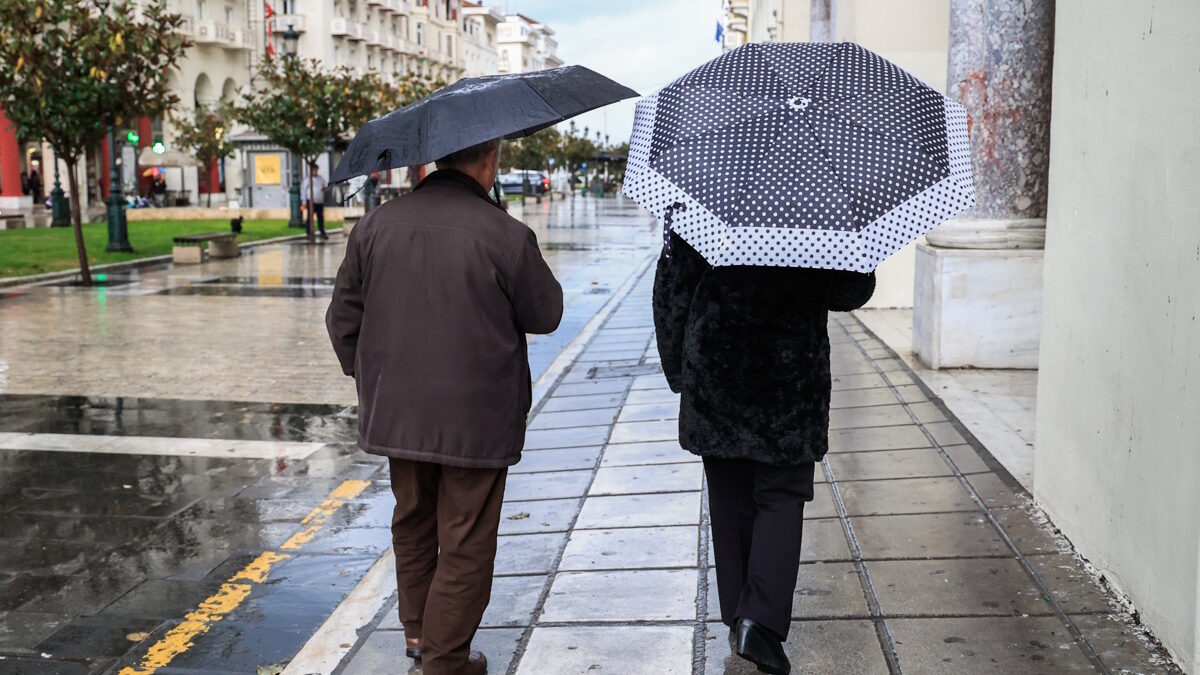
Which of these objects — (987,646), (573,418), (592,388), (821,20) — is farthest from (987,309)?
(821,20)

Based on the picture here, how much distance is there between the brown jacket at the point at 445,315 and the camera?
3432 mm

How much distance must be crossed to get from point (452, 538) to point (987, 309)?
18.9ft

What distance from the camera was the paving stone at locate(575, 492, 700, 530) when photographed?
5.32 m

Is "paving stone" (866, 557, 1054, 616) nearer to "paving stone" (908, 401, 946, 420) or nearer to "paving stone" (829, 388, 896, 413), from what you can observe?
"paving stone" (908, 401, 946, 420)

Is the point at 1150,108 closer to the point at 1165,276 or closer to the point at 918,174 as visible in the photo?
the point at 1165,276

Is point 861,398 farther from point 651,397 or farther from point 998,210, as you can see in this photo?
point 998,210

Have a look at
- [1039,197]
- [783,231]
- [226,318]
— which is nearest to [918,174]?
[783,231]

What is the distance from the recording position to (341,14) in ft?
251

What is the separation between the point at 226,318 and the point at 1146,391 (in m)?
11.5

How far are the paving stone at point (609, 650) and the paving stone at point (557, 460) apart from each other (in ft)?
7.56

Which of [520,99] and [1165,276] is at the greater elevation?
[520,99]

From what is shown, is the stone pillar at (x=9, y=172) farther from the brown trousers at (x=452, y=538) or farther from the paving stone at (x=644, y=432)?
the brown trousers at (x=452, y=538)

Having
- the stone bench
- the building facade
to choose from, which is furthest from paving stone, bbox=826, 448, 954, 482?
the building facade

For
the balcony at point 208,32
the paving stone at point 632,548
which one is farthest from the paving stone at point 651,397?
the balcony at point 208,32
